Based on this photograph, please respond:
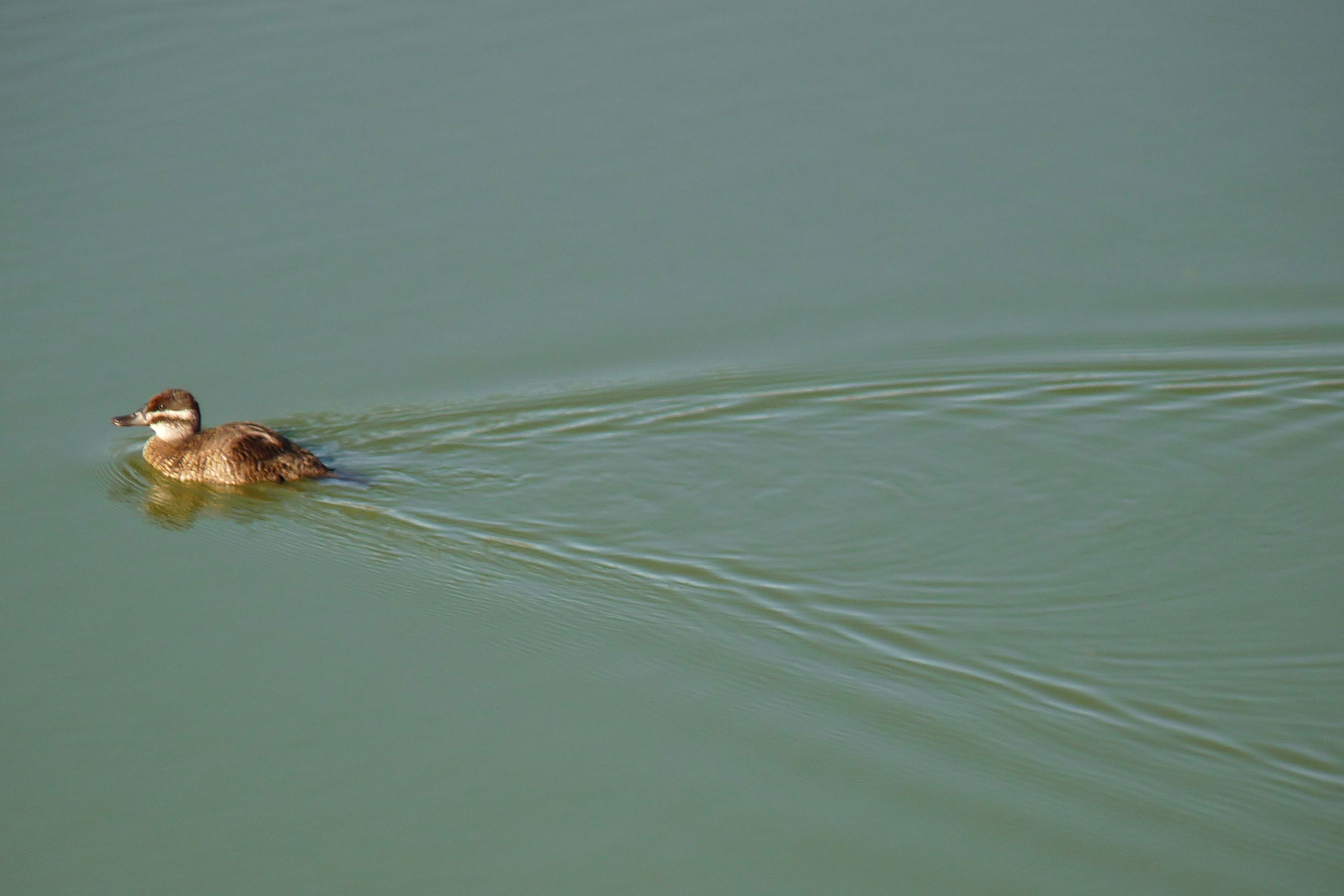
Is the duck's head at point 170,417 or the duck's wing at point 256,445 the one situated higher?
the duck's head at point 170,417

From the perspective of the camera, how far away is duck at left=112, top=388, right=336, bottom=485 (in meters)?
6.92

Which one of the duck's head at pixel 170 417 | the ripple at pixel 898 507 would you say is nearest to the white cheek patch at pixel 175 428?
the duck's head at pixel 170 417

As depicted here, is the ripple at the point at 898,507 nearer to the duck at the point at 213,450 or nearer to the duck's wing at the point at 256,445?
the duck at the point at 213,450

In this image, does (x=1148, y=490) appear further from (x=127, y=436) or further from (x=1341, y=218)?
(x=127, y=436)

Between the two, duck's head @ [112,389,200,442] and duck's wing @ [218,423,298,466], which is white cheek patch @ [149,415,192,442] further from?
duck's wing @ [218,423,298,466]

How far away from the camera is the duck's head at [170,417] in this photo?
7.22 metres

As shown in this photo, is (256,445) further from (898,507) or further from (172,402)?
(898,507)

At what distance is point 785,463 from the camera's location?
7.04 m

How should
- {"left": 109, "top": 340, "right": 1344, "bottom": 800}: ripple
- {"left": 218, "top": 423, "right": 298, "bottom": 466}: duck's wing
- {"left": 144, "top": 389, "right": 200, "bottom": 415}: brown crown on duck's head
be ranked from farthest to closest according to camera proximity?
1. {"left": 144, "top": 389, "right": 200, "bottom": 415}: brown crown on duck's head
2. {"left": 218, "top": 423, "right": 298, "bottom": 466}: duck's wing
3. {"left": 109, "top": 340, "right": 1344, "bottom": 800}: ripple

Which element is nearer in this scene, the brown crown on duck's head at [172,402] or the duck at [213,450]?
the duck at [213,450]

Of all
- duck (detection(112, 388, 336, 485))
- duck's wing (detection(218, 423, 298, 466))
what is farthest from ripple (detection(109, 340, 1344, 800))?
duck's wing (detection(218, 423, 298, 466))

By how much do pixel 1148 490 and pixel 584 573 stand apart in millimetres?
2811

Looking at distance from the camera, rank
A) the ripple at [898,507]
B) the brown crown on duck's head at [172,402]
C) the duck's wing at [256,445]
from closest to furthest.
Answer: the ripple at [898,507] → the duck's wing at [256,445] → the brown crown on duck's head at [172,402]

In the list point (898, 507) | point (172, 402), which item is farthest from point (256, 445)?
point (898, 507)
